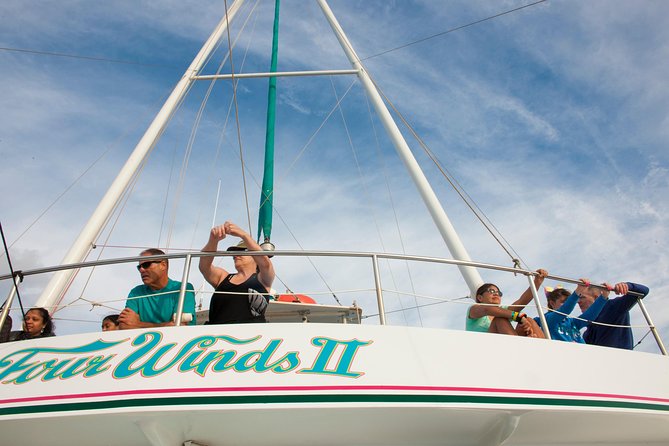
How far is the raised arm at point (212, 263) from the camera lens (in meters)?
3.36

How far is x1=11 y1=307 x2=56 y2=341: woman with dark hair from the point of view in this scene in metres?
3.64

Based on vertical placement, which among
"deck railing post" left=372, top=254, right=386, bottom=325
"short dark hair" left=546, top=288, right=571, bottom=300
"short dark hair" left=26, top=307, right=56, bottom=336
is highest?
"short dark hair" left=546, top=288, right=571, bottom=300

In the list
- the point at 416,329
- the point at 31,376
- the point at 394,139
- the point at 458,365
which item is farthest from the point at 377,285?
the point at 394,139

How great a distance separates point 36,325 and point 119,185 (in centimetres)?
264

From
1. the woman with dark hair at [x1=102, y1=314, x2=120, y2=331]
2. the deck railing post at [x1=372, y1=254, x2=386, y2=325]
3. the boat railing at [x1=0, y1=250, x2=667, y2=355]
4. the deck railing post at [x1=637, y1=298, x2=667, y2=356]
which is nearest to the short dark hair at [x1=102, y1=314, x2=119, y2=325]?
the woman with dark hair at [x1=102, y1=314, x2=120, y2=331]

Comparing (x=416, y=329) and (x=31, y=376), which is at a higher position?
(x=416, y=329)

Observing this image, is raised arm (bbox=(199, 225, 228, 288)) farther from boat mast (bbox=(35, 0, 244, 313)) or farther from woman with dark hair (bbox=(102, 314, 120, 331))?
boat mast (bbox=(35, 0, 244, 313))

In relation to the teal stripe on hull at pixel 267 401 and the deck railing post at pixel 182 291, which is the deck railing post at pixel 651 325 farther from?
the deck railing post at pixel 182 291

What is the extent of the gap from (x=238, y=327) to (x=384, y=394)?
984mm

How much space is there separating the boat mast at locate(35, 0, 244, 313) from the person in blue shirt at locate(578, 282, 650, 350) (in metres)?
4.62

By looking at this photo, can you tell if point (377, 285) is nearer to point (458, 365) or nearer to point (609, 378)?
point (458, 365)

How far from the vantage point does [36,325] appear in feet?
12.1

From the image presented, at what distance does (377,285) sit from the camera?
3.02 m

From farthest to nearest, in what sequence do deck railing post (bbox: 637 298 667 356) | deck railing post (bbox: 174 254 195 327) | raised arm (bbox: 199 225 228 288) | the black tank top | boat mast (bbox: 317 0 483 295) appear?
boat mast (bbox: 317 0 483 295)
deck railing post (bbox: 637 298 667 356)
raised arm (bbox: 199 225 228 288)
the black tank top
deck railing post (bbox: 174 254 195 327)
